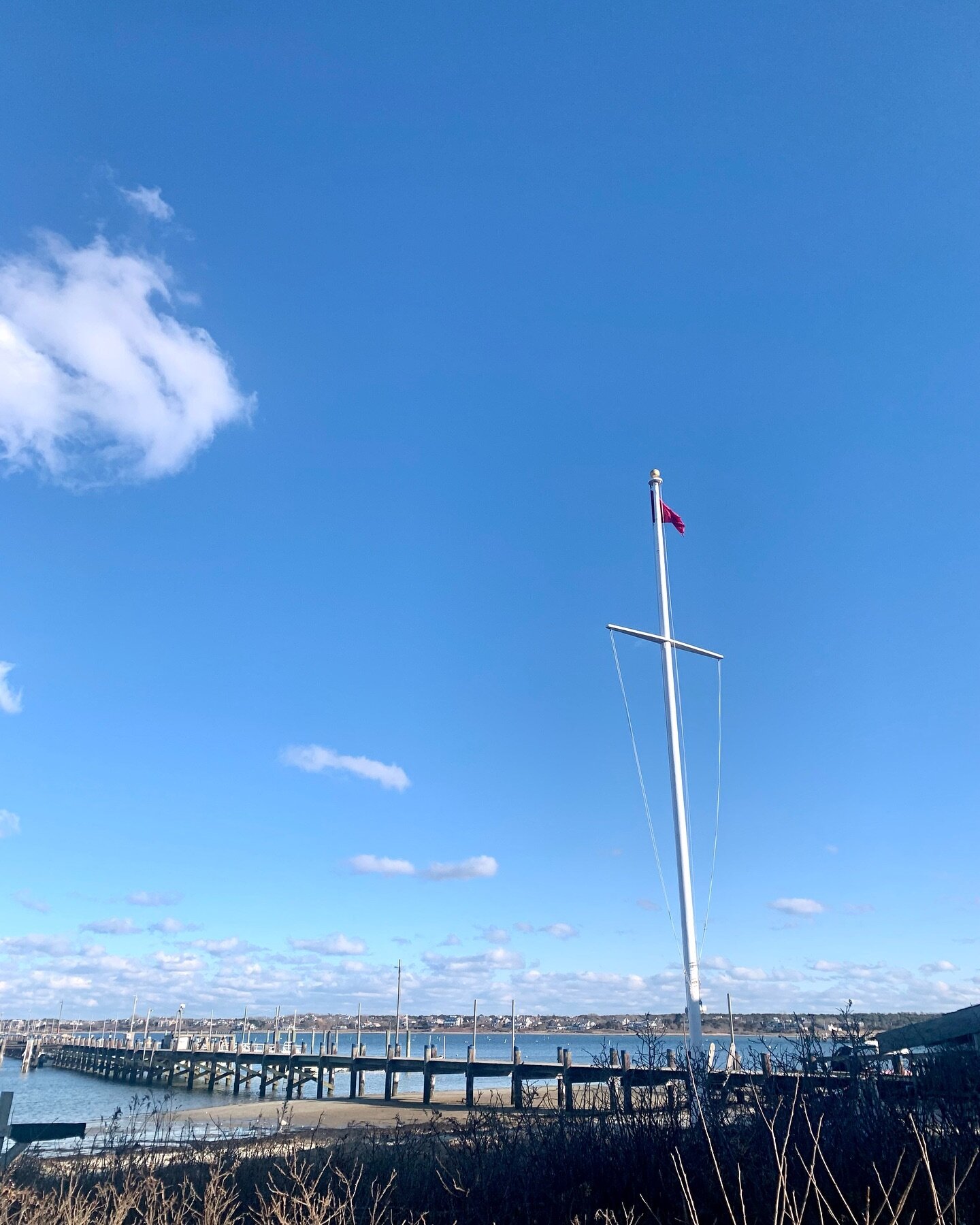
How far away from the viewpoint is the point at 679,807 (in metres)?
20.0

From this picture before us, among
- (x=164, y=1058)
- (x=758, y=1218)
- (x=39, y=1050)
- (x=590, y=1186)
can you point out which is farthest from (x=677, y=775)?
(x=39, y=1050)

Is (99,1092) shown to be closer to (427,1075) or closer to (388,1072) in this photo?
(388,1072)

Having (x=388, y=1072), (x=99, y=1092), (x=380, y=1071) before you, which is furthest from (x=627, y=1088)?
(x=99, y=1092)

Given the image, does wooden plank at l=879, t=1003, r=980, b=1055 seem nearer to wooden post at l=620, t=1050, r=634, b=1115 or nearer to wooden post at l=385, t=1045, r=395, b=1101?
wooden post at l=620, t=1050, r=634, b=1115

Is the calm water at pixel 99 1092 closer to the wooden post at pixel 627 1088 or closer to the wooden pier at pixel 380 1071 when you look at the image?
the wooden pier at pixel 380 1071

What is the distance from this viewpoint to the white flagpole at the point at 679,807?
60.1 feet

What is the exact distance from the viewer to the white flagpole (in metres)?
18.3

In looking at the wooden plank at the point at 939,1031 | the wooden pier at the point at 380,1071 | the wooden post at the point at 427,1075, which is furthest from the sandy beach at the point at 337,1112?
the wooden plank at the point at 939,1031

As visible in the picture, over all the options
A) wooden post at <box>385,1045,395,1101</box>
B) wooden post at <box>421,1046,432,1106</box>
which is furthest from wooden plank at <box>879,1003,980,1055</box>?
wooden post at <box>385,1045,395,1101</box>

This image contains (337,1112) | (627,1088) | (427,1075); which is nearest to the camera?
(627,1088)

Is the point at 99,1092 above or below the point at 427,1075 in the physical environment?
below

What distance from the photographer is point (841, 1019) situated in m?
10.2

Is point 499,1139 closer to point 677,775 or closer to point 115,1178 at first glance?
point 115,1178

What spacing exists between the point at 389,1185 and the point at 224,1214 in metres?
1.94
